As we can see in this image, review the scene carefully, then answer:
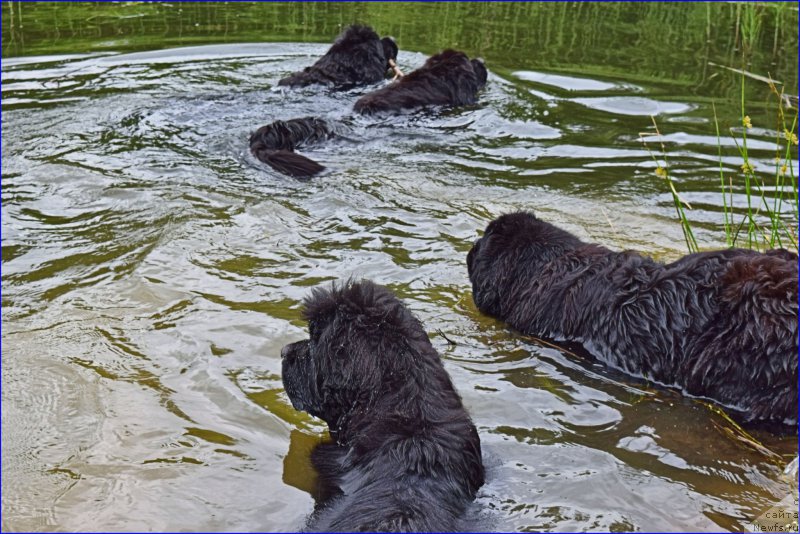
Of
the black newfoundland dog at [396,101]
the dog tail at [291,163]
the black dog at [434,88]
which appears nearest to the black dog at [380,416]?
the dog tail at [291,163]

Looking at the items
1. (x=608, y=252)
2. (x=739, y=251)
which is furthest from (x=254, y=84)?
(x=739, y=251)

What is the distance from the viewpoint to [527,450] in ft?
12.8

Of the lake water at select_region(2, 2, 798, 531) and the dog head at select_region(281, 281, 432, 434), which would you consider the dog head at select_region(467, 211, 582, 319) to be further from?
the dog head at select_region(281, 281, 432, 434)

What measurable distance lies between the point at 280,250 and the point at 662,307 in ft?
8.39

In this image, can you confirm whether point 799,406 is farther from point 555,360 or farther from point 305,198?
point 305,198

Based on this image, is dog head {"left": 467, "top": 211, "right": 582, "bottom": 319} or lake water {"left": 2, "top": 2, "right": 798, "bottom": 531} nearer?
lake water {"left": 2, "top": 2, "right": 798, "bottom": 531}

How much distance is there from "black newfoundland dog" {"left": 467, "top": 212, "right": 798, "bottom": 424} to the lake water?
5.5 inches

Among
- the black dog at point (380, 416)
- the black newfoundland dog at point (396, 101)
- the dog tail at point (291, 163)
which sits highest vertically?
the black newfoundland dog at point (396, 101)

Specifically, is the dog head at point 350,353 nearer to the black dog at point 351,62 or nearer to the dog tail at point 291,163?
the dog tail at point 291,163

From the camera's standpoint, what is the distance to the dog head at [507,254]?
5109 millimetres

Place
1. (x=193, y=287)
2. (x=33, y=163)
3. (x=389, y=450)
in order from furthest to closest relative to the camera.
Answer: (x=33, y=163)
(x=193, y=287)
(x=389, y=450)

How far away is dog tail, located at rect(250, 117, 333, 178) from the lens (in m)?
7.25

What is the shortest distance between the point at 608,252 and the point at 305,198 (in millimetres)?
2665

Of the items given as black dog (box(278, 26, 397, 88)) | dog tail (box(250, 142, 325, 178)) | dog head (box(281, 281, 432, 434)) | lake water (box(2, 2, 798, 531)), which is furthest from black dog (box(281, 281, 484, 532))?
black dog (box(278, 26, 397, 88))
